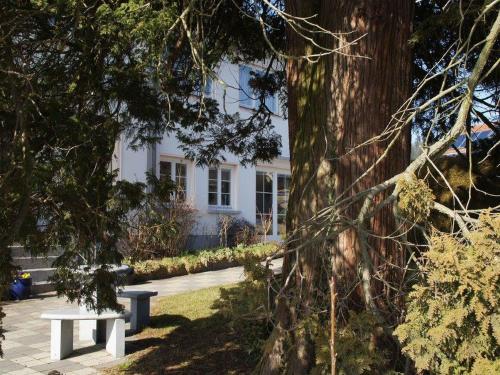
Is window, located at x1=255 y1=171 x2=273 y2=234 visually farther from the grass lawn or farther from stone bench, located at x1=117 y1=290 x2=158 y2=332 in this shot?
stone bench, located at x1=117 y1=290 x2=158 y2=332

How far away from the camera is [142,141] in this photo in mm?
5863

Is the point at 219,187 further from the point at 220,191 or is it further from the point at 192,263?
the point at 192,263

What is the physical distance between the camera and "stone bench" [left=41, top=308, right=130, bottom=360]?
7238mm

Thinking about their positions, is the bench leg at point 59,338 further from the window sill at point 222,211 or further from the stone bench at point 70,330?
the window sill at point 222,211

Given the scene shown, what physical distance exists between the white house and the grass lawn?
651cm

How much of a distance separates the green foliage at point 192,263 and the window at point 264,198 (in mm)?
3275

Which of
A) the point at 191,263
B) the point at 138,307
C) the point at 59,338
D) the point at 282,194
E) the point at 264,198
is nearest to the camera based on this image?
the point at 59,338

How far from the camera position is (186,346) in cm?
755

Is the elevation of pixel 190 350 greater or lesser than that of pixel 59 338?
lesser

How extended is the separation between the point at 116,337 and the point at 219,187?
39.2 ft

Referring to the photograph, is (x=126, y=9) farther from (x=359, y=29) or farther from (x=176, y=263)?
(x=176, y=263)

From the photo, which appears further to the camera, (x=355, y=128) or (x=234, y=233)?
(x=234, y=233)

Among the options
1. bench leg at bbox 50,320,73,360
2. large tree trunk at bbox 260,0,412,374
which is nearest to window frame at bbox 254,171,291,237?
bench leg at bbox 50,320,73,360

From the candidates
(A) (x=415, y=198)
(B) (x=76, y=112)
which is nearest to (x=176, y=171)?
(B) (x=76, y=112)
